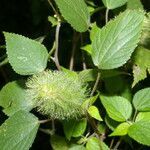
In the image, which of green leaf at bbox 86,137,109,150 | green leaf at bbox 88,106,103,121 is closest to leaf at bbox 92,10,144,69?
green leaf at bbox 88,106,103,121

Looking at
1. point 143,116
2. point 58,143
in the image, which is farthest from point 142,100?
point 58,143

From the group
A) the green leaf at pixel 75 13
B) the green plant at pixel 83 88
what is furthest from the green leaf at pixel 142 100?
the green leaf at pixel 75 13

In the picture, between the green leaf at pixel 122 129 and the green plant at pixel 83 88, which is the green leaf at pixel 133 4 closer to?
the green plant at pixel 83 88

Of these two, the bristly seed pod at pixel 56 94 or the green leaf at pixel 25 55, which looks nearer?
the bristly seed pod at pixel 56 94

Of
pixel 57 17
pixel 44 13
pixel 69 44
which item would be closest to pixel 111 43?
→ pixel 57 17

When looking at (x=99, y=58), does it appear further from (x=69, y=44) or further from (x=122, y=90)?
(x=69, y=44)

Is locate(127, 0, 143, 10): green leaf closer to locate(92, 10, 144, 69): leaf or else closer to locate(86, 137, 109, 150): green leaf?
locate(92, 10, 144, 69): leaf
